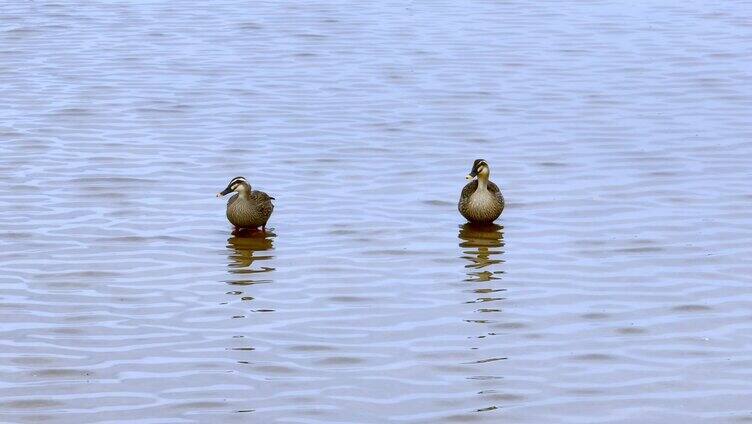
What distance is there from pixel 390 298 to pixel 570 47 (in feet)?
50.6

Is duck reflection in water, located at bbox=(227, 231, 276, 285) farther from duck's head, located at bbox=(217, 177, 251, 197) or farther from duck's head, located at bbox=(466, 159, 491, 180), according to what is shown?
duck's head, located at bbox=(466, 159, 491, 180)

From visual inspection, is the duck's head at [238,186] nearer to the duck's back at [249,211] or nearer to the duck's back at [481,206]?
the duck's back at [249,211]

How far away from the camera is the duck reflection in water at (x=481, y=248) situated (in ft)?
46.2

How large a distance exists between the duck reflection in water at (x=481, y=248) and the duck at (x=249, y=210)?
1.97 meters

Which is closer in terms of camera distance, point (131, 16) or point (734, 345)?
point (734, 345)

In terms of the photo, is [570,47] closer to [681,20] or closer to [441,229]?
A: [681,20]

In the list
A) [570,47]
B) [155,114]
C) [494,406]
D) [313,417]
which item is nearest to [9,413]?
[313,417]

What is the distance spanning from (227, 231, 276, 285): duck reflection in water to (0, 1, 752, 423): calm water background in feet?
0.16

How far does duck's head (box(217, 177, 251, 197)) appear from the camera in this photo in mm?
15977

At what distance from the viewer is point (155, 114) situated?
21531mm

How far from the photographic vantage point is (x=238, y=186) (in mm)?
16031

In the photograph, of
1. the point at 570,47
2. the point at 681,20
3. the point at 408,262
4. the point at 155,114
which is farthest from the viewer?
the point at 681,20

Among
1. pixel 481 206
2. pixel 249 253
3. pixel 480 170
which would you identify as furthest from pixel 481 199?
pixel 249 253

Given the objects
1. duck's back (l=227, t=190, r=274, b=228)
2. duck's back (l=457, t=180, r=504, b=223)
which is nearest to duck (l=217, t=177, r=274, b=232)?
duck's back (l=227, t=190, r=274, b=228)
